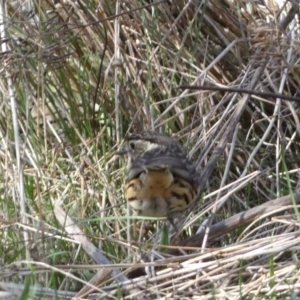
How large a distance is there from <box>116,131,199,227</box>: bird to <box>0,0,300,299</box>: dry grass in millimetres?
151

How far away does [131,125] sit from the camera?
4594 millimetres

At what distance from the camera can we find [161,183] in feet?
11.6

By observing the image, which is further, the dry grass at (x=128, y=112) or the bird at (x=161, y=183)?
the dry grass at (x=128, y=112)

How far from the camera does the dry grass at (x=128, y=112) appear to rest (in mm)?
3941

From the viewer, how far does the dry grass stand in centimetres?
394

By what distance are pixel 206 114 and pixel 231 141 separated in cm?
18

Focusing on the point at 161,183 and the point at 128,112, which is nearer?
the point at 161,183

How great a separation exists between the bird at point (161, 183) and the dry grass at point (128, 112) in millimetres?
151

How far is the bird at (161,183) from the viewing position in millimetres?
3523

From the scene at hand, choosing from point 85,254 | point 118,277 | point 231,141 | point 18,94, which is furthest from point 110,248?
point 18,94

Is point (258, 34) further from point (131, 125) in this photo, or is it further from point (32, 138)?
point (32, 138)

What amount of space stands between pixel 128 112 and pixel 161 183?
1244mm

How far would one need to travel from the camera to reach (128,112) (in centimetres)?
473

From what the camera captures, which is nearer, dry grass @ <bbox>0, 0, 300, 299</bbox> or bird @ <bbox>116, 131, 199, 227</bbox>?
bird @ <bbox>116, 131, 199, 227</bbox>
